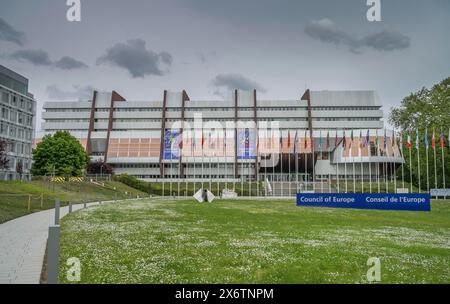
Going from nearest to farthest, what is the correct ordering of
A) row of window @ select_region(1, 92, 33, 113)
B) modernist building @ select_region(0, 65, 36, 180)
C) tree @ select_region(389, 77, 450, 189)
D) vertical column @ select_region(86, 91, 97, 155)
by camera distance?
tree @ select_region(389, 77, 450, 189)
modernist building @ select_region(0, 65, 36, 180)
row of window @ select_region(1, 92, 33, 113)
vertical column @ select_region(86, 91, 97, 155)

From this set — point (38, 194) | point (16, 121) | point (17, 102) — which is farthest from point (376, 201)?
point (17, 102)

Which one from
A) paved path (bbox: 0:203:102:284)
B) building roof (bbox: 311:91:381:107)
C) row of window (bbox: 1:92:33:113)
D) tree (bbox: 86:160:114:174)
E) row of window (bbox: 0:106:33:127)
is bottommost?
paved path (bbox: 0:203:102:284)

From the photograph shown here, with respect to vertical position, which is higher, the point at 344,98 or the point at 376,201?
the point at 344,98

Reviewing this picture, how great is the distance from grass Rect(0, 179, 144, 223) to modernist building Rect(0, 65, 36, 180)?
565 inches

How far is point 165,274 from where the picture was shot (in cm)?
916

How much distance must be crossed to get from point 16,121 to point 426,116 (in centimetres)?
7542

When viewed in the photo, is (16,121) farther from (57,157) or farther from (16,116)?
(57,157)

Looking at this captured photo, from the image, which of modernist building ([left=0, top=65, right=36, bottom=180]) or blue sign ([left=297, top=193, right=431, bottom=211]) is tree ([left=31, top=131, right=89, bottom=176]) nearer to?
modernist building ([left=0, top=65, right=36, bottom=180])

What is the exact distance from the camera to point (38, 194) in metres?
42.9

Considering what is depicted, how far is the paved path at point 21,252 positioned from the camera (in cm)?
914

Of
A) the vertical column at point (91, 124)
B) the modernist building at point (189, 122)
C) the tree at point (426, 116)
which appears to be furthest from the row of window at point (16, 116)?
the tree at point (426, 116)

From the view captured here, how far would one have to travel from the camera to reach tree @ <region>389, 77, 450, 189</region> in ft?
212

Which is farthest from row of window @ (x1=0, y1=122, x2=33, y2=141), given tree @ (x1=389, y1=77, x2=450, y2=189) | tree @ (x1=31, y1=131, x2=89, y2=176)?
tree @ (x1=389, y1=77, x2=450, y2=189)

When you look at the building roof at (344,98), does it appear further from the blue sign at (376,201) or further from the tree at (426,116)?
the blue sign at (376,201)
